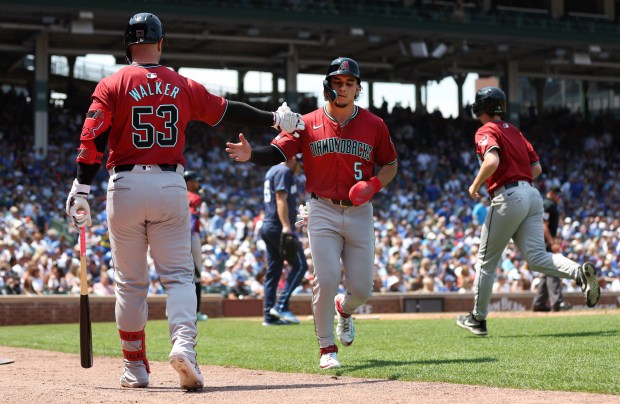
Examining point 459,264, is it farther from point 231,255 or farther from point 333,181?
point 333,181

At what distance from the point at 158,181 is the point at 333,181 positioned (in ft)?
4.95

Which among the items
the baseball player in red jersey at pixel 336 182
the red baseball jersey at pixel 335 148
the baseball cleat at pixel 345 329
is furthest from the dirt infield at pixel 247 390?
the red baseball jersey at pixel 335 148

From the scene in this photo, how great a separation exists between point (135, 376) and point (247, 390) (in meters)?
0.84

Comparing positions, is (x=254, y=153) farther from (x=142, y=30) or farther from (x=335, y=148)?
(x=142, y=30)

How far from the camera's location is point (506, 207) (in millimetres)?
8875

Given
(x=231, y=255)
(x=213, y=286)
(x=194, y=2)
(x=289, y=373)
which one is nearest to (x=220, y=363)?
(x=289, y=373)

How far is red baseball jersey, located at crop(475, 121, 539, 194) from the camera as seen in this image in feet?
29.1

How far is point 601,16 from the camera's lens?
39.1m

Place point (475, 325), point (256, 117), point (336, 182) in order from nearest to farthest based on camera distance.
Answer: point (256, 117) < point (336, 182) < point (475, 325)

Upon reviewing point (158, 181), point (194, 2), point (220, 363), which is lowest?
point (220, 363)

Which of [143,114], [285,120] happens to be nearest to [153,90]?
[143,114]

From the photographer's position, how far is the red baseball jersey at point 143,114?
6008 millimetres

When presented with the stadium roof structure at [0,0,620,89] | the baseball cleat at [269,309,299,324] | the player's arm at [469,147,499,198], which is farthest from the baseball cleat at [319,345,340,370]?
the stadium roof structure at [0,0,620,89]

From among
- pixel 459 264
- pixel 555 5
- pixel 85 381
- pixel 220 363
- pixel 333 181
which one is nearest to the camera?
pixel 85 381
